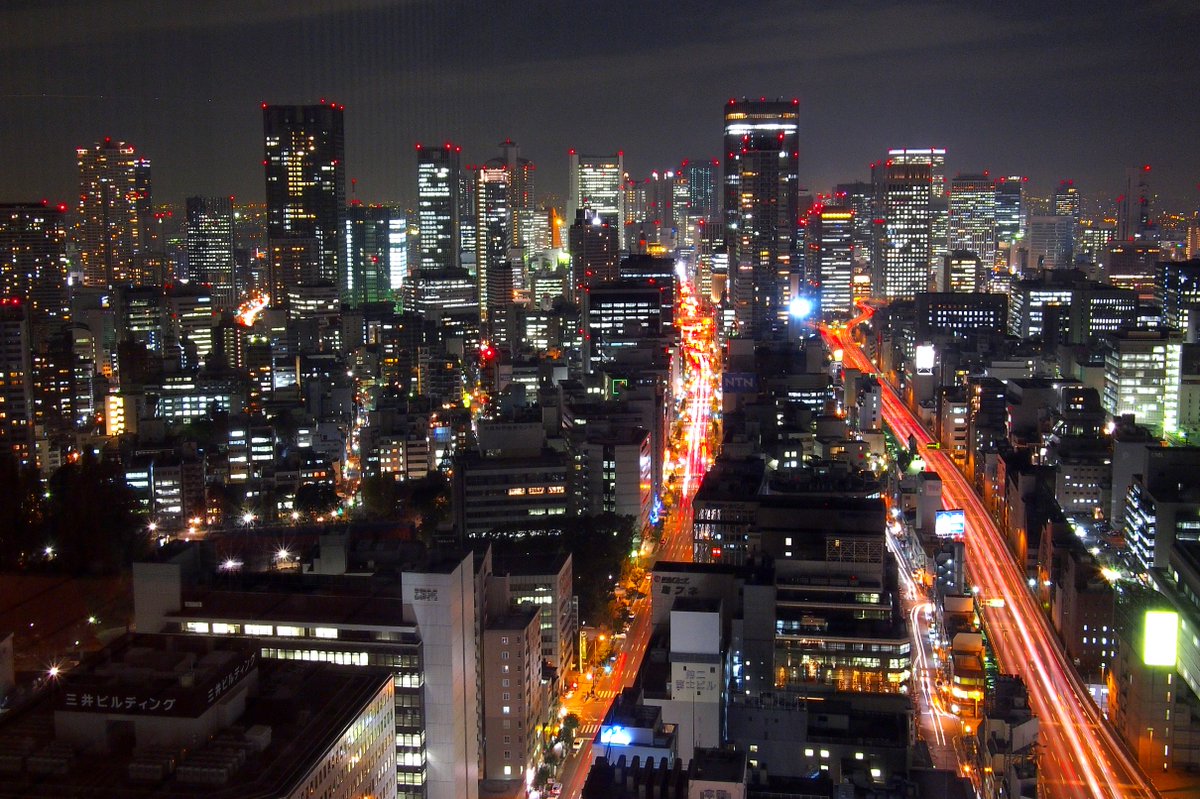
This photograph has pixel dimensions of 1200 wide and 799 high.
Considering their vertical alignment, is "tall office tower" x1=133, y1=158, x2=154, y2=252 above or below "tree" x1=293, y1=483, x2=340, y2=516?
above

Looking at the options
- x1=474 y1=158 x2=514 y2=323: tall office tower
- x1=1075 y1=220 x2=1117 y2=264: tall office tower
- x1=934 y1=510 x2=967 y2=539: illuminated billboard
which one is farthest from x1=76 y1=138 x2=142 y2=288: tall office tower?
x1=1075 y1=220 x2=1117 y2=264: tall office tower

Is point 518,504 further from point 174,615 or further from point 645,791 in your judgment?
point 645,791

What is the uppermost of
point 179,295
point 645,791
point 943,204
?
point 943,204

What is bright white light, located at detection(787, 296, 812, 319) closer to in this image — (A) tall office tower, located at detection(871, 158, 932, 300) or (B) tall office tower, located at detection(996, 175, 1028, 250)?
(A) tall office tower, located at detection(871, 158, 932, 300)

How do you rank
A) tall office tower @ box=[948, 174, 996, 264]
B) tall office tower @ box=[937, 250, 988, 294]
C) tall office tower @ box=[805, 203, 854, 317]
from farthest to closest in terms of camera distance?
tall office tower @ box=[948, 174, 996, 264]
tall office tower @ box=[805, 203, 854, 317]
tall office tower @ box=[937, 250, 988, 294]

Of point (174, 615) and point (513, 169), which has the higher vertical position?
point (513, 169)

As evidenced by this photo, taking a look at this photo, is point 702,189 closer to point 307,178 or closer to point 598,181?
point 598,181

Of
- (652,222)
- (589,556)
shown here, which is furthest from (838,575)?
(652,222)
